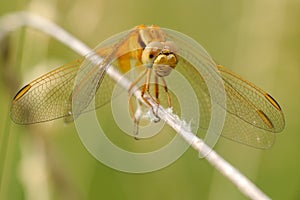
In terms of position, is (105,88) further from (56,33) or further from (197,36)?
(197,36)

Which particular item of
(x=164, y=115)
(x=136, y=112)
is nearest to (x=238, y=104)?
(x=164, y=115)

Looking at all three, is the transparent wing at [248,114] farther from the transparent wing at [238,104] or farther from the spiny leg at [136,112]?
the spiny leg at [136,112]

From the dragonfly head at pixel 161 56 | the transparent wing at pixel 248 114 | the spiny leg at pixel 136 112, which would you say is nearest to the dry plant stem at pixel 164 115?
the spiny leg at pixel 136 112

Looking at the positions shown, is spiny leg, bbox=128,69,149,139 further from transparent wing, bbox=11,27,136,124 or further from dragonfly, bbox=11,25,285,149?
transparent wing, bbox=11,27,136,124

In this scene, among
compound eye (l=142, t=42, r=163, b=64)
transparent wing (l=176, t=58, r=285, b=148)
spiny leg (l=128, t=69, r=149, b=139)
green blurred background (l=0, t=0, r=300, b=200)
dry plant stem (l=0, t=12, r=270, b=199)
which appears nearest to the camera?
dry plant stem (l=0, t=12, r=270, b=199)

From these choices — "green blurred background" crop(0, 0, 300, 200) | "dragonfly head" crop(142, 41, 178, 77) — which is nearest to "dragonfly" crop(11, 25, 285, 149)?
"dragonfly head" crop(142, 41, 178, 77)

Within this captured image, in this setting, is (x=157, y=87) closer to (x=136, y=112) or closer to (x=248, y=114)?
(x=136, y=112)

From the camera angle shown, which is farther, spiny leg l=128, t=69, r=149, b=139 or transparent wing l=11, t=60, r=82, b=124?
spiny leg l=128, t=69, r=149, b=139
